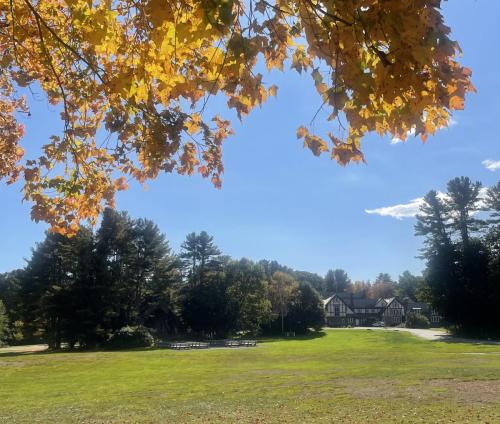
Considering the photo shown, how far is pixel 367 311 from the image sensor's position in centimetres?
11200

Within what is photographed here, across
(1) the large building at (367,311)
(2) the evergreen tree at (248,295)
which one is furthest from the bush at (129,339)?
(1) the large building at (367,311)

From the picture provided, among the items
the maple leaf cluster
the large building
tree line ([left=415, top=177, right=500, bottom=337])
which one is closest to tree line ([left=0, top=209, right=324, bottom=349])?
tree line ([left=415, top=177, right=500, bottom=337])

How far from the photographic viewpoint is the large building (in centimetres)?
10349

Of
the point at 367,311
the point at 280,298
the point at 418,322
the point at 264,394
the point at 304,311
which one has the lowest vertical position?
the point at 418,322

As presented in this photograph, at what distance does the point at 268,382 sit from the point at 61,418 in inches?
321

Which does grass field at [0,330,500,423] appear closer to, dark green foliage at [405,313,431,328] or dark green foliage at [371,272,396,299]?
dark green foliage at [405,313,431,328]

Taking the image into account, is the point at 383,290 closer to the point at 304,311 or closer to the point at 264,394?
the point at 304,311

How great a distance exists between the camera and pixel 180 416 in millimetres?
10883

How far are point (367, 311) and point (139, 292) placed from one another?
74.7 metres

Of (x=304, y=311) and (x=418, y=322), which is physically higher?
(x=304, y=311)

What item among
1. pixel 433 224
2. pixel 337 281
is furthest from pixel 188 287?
pixel 337 281

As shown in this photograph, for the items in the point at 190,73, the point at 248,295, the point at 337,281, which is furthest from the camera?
the point at 337,281

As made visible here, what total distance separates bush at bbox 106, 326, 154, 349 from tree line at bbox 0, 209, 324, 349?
0.92 metres

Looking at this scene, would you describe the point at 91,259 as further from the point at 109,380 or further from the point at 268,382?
the point at 268,382
